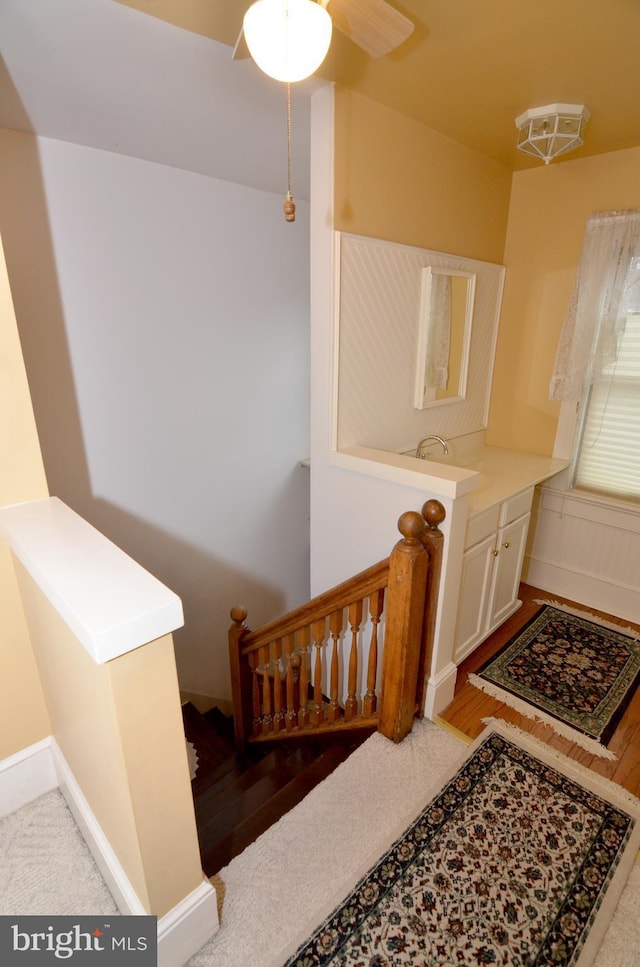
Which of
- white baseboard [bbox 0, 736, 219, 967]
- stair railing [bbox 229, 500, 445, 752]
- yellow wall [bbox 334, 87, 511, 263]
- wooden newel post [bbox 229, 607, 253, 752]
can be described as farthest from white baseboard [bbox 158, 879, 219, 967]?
yellow wall [bbox 334, 87, 511, 263]

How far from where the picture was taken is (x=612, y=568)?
2678 mm

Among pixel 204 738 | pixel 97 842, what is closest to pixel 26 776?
pixel 97 842

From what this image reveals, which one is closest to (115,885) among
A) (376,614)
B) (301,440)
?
(376,614)

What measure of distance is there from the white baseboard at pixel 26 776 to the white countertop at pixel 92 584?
0.73 metres

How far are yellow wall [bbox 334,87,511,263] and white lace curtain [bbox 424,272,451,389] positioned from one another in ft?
0.62

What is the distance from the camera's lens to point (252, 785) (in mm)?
2045

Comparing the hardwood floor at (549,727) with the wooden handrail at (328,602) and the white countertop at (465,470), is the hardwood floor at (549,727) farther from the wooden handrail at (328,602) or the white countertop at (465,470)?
the white countertop at (465,470)

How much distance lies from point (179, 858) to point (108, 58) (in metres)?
2.39

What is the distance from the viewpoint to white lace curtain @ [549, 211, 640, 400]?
92.6 inches

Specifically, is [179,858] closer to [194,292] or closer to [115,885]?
[115,885]

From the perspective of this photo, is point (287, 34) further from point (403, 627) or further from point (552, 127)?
point (403, 627)

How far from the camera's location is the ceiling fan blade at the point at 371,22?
3.65 feet

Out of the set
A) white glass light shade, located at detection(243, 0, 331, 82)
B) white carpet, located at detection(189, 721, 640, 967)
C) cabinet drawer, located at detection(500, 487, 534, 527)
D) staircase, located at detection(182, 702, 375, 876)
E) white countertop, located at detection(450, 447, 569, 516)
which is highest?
white glass light shade, located at detection(243, 0, 331, 82)

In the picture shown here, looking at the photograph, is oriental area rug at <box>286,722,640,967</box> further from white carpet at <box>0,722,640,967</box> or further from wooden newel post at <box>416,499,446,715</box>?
wooden newel post at <box>416,499,446,715</box>
